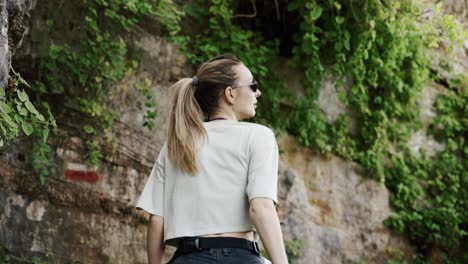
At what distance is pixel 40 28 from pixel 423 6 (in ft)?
10.8

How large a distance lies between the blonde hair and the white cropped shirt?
0.06 meters

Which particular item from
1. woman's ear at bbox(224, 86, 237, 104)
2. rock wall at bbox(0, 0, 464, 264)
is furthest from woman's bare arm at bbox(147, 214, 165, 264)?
rock wall at bbox(0, 0, 464, 264)

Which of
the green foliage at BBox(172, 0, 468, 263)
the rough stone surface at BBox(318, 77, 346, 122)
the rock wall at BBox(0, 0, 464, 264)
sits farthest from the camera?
the rough stone surface at BBox(318, 77, 346, 122)

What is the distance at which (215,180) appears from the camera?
8.73 ft

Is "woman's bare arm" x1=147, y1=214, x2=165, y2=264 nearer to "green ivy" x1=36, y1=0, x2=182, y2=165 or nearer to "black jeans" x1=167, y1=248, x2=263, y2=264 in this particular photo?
"black jeans" x1=167, y1=248, x2=263, y2=264

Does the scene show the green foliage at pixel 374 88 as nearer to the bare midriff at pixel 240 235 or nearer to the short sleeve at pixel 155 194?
the short sleeve at pixel 155 194

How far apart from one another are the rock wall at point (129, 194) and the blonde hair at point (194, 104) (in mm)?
2065

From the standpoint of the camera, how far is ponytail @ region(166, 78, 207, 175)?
2709 millimetres

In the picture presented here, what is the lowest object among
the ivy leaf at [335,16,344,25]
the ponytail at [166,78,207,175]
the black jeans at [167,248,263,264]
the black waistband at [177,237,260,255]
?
the black jeans at [167,248,263,264]

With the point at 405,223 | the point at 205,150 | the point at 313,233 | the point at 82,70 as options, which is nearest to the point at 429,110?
the point at 405,223

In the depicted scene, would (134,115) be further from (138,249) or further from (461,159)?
(461,159)

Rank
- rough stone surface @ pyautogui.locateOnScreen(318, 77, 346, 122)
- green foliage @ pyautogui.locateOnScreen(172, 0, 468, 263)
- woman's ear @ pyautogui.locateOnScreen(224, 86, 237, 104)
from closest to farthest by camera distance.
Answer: woman's ear @ pyautogui.locateOnScreen(224, 86, 237, 104), green foliage @ pyautogui.locateOnScreen(172, 0, 468, 263), rough stone surface @ pyautogui.locateOnScreen(318, 77, 346, 122)

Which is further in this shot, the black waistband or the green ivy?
the green ivy

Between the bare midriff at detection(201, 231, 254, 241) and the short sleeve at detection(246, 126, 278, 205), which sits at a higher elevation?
the short sleeve at detection(246, 126, 278, 205)
